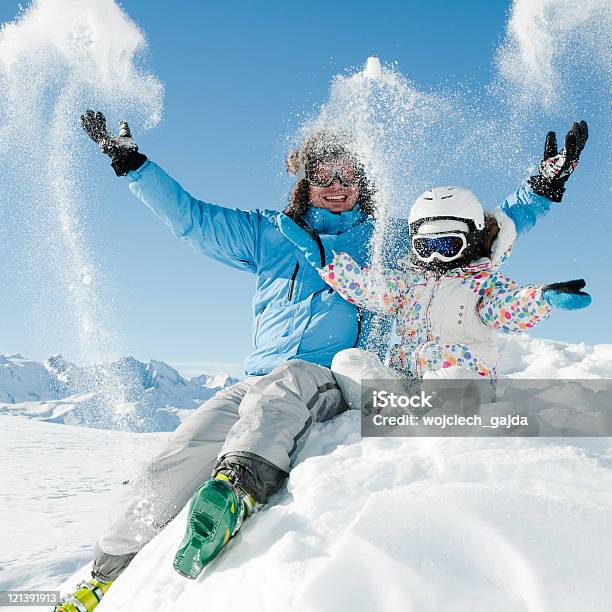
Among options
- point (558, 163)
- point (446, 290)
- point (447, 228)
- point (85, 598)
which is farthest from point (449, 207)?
point (85, 598)

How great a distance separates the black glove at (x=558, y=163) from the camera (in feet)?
13.4

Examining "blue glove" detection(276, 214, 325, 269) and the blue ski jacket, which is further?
"blue glove" detection(276, 214, 325, 269)

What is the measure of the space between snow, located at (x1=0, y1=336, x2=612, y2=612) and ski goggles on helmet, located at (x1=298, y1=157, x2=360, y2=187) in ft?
7.06

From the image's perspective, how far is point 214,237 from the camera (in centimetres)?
438

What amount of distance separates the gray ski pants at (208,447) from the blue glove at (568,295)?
137cm

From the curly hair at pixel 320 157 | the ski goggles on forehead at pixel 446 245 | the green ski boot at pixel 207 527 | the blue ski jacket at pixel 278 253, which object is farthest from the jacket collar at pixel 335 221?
the green ski boot at pixel 207 527

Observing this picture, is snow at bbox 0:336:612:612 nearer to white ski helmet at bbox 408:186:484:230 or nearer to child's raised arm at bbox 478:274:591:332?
child's raised arm at bbox 478:274:591:332

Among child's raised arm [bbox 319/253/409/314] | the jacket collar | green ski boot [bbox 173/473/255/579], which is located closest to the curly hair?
the jacket collar

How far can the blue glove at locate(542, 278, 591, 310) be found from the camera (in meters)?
2.86

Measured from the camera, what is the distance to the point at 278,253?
428cm

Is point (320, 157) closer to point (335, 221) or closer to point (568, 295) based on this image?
point (335, 221)

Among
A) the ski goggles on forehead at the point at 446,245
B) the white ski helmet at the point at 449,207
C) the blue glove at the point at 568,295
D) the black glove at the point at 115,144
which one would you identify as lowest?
the blue glove at the point at 568,295

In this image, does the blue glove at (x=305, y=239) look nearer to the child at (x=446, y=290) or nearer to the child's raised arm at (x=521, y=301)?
the child at (x=446, y=290)

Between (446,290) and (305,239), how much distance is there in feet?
3.61
